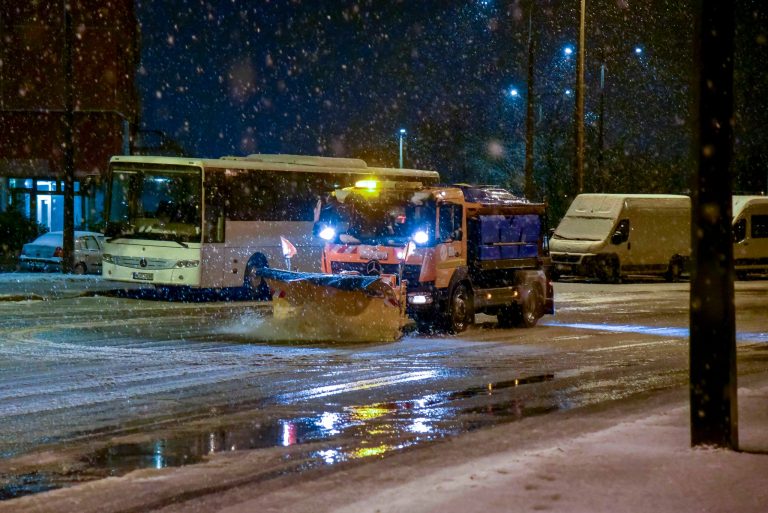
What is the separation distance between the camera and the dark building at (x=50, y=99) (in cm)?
4769

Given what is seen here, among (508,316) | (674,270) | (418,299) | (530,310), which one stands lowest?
(508,316)

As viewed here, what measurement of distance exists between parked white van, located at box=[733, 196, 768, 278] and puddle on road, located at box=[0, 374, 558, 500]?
28611 millimetres

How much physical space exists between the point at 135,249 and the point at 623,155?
120ft

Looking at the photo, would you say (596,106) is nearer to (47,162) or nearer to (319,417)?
(47,162)

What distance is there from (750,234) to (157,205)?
2175 cm

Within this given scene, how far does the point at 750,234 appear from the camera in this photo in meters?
39.1

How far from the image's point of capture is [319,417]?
10844 mm

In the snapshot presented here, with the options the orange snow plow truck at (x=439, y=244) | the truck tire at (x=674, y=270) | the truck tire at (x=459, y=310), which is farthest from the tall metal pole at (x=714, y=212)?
the truck tire at (x=674, y=270)

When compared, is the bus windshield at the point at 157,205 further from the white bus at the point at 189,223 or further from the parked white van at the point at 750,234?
the parked white van at the point at 750,234

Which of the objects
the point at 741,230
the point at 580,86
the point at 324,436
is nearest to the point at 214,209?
the point at 580,86

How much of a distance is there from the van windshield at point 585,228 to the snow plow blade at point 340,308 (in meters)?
18.0

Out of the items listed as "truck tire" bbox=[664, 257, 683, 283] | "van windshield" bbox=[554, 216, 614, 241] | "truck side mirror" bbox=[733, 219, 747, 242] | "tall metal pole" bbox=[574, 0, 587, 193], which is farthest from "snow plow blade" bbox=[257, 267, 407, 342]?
"truck side mirror" bbox=[733, 219, 747, 242]

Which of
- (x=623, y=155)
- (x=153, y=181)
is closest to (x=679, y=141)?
(x=623, y=155)

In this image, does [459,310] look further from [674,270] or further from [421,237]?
[674,270]
